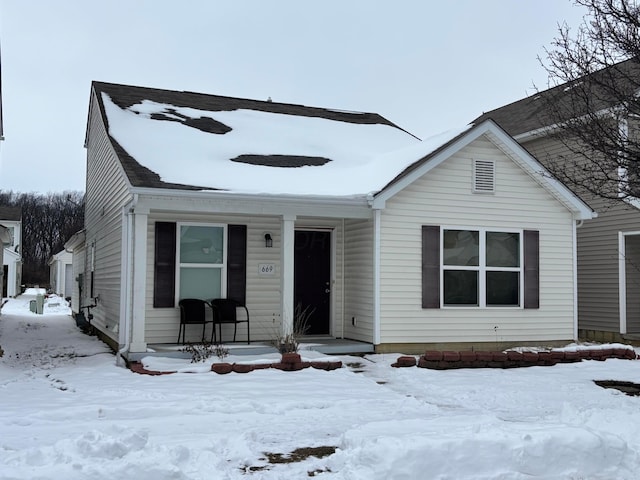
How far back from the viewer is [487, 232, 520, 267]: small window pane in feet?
39.7

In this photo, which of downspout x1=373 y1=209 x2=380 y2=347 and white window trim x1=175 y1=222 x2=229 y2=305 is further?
white window trim x1=175 y1=222 x2=229 y2=305

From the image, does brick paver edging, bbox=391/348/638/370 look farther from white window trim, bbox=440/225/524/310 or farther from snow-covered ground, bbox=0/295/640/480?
white window trim, bbox=440/225/524/310

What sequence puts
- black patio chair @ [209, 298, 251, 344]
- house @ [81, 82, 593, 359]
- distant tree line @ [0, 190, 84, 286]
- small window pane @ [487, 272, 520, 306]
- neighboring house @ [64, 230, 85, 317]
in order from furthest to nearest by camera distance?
distant tree line @ [0, 190, 84, 286] → neighboring house @ [64, 230, 85, 317] → small window pane @ [487, 272, 520, 306] → black patio chair @ [209, 298, 251, 344] → house @ [81, 82, 593, 359]

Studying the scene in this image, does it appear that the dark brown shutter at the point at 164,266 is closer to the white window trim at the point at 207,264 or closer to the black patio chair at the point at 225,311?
the white window trim at the point at 207,264

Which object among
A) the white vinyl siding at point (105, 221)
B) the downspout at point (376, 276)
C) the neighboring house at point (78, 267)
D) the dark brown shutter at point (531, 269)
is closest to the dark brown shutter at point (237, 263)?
the white vinyl siding at point (105, 221)

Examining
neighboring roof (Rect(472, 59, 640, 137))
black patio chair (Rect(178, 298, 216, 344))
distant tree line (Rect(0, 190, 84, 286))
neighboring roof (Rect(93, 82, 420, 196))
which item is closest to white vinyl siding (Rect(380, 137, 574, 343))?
neighboring roof (Rect(93, 82, 420, 196))

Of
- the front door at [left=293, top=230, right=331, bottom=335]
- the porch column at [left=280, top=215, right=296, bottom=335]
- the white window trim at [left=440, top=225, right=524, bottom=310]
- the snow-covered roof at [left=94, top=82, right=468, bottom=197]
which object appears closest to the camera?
the porch column at [left=280, top=215, right=296, bottom=335]

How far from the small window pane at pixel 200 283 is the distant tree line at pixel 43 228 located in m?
54.5

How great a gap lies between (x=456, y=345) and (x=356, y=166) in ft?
12.9

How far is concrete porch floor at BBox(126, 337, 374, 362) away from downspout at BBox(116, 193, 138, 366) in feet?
0.94

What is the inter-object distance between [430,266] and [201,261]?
3.96 meters

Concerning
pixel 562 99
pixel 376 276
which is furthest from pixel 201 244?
pixel 562 99

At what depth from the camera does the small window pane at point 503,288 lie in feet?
39.6

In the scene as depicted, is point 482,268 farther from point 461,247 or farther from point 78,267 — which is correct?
point 78,267
